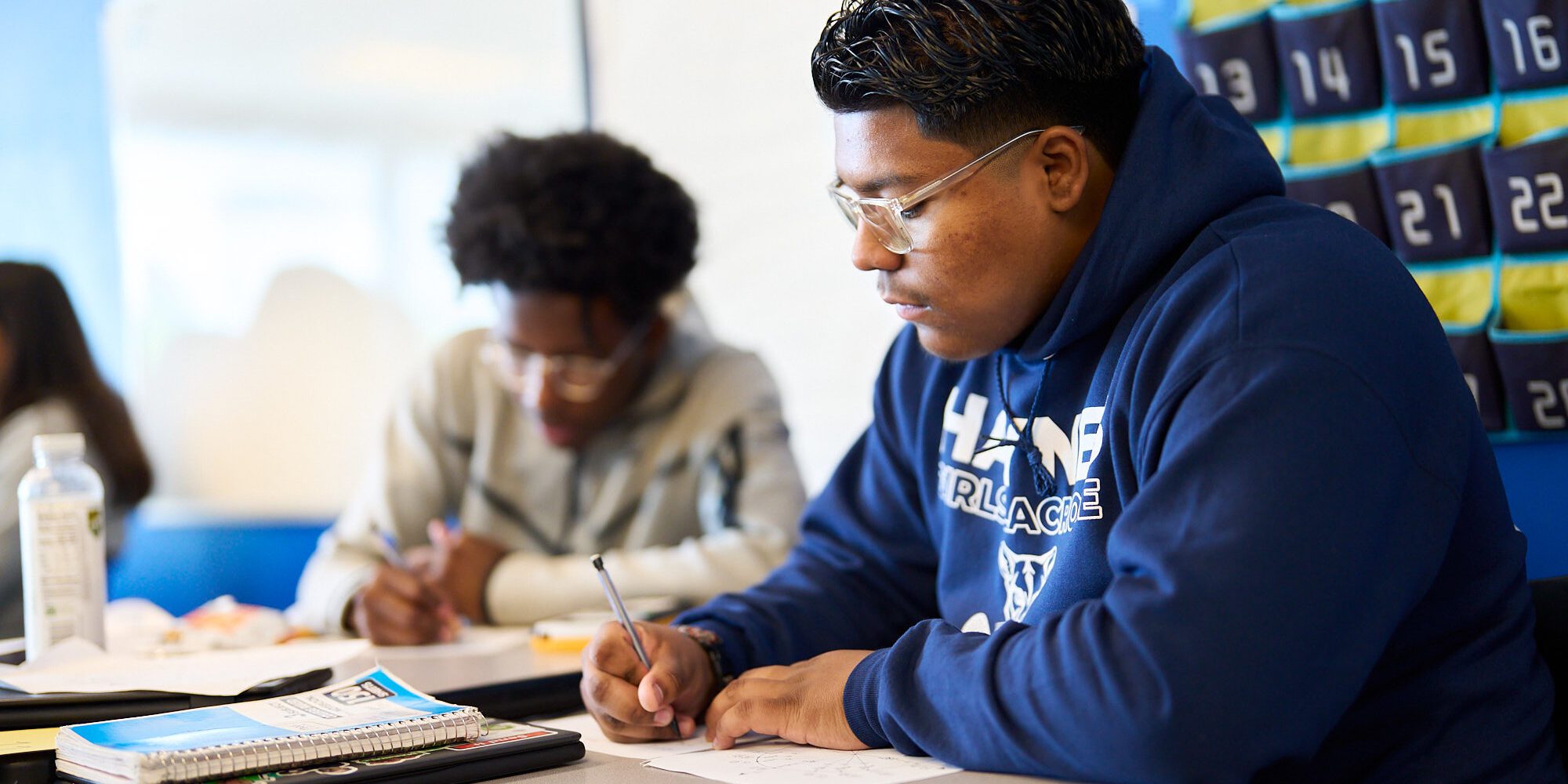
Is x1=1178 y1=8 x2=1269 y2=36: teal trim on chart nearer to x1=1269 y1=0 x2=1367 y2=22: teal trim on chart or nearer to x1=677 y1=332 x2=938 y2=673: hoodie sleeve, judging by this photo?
x1=1269 y1=0 x2=1367 y2=22: teal trim on chart

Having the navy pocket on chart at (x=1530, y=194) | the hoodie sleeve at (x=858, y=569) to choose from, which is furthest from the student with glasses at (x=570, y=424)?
the navy pocket on chart at (x=1530, y=194)

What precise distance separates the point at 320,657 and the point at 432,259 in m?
2.44

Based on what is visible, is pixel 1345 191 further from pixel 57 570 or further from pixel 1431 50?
pixel 57 570

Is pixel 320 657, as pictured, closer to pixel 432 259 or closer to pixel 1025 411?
pixel 1025 411

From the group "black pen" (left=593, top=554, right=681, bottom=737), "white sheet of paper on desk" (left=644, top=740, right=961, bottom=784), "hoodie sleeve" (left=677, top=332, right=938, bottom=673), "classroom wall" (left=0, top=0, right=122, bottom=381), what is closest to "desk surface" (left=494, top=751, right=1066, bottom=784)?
"white sheet of paper on desk" (left=644, top=740, right=961, bottom=784)

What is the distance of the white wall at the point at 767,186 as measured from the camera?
2.99 metres

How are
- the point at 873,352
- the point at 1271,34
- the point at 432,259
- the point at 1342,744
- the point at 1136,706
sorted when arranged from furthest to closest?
the point at 432,259 → the point at 873,352 → the point at 1271,34 → the point at 1342,744 → the point at 1136,706

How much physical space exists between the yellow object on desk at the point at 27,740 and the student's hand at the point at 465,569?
3.28 feet

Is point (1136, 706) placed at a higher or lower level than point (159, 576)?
higher

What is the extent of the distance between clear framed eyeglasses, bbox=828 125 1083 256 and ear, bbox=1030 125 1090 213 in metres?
0.01

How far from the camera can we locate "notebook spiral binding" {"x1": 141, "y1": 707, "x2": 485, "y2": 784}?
107cm

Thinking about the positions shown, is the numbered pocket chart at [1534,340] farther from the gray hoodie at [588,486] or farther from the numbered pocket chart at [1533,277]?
the gray hoodie at [588,486]

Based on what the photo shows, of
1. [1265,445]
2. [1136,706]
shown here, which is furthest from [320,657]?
[1265,445]

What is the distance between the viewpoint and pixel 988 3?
133 cm
